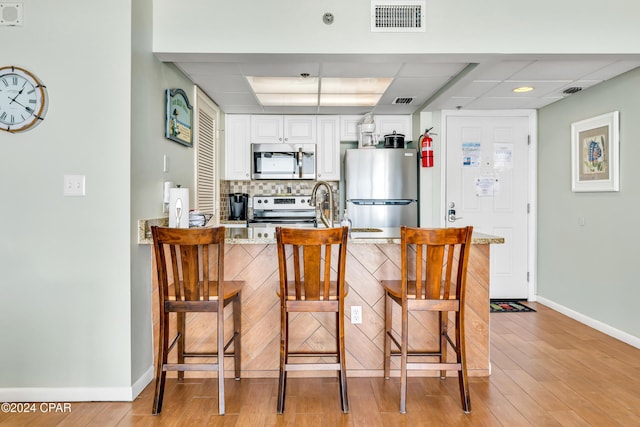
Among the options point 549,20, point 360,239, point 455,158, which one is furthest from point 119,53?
point 455,158

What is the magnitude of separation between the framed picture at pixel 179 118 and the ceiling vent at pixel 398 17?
1.53 meters

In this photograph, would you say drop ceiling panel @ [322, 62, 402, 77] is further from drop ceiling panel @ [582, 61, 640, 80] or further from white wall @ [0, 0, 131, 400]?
drop ceiling panel @ [582, 61, 640, 80]

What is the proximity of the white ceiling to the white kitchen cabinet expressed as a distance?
533 millimetres

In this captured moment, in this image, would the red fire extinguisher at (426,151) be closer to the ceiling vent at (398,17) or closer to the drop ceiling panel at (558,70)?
the drop ceiling panel at (558,70)

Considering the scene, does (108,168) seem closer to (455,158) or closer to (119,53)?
(119,53)

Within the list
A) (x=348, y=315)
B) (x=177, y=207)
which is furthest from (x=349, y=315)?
(x=177, y=207)

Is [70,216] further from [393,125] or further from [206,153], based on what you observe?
[393,125]

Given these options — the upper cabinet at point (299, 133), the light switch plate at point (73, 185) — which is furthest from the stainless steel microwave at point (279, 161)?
the light switch plate at point (73, 185)

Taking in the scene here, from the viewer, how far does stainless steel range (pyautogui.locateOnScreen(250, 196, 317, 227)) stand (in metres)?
4.59

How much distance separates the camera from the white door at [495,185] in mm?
4418

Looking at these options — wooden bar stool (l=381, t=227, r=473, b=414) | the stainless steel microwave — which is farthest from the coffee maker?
wooden bar stool (l=381, t=227, r=473, b=414)

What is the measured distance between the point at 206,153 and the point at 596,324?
13.3ft

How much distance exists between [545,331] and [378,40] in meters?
2.87

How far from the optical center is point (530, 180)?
443cm
